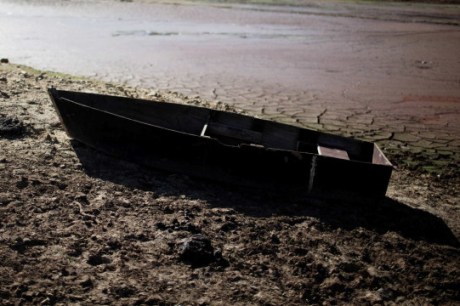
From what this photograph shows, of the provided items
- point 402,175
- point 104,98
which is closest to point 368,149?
point 402,175

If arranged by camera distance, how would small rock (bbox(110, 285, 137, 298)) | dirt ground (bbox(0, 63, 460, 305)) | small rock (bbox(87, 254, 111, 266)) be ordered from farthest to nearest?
1. small rock (bbox(87, 254, 111, 266))
2. dirt ground (bbox(0, 63, 460, 305))
3. small rock (bbox(110, 285, 137, 298))

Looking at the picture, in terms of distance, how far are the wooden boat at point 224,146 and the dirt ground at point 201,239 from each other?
0.45 ft

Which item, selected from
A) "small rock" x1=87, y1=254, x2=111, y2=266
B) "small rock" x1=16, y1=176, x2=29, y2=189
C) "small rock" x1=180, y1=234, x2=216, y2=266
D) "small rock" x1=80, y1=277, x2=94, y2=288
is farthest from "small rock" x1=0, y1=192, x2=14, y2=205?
"small rock" x1=180, y1=234, x2=216, y2=266

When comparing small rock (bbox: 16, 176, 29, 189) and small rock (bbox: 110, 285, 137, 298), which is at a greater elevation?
small rock (bbox: 16, 176, 29, 189)

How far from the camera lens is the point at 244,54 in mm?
12227

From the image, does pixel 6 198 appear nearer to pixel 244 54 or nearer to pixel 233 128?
pixel 233 128

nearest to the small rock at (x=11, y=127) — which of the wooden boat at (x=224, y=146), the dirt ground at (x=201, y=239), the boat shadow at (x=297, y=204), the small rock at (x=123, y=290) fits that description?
the dirt ground at (x=201, y=239)

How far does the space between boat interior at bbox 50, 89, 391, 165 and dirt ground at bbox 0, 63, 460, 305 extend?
59 cm

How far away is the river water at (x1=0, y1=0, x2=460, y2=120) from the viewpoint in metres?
8.67

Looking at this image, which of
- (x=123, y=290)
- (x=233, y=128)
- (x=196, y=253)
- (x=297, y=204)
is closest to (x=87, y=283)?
(x=123, y=290)

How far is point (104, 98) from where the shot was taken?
18.0ft

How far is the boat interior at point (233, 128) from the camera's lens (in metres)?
4.90

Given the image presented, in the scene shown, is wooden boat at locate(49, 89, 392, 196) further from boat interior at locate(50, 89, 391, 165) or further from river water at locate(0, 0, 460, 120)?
river water at locate(0, 0, 460, 120)

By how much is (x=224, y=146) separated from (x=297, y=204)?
80 cm
